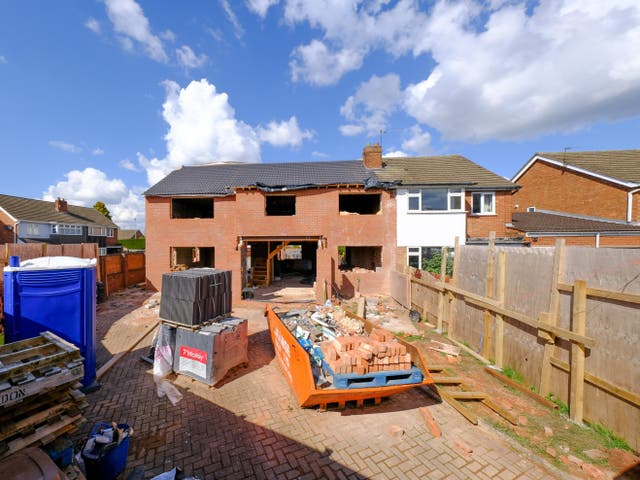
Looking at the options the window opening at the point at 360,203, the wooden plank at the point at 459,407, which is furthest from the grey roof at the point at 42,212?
the wooden plank at the point at 459,407

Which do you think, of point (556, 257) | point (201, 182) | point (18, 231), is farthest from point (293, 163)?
point (18, 231)

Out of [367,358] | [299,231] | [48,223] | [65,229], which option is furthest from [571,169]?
[65,229]

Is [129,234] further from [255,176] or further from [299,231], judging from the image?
[299,231]

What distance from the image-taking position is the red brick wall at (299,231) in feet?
49.3

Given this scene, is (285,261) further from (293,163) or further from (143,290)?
(143,290)

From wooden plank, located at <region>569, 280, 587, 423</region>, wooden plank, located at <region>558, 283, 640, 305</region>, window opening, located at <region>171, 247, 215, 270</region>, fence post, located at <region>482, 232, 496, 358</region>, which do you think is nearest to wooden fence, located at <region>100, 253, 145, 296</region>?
window opening, located at <region>171, 247, 215, 270</region>

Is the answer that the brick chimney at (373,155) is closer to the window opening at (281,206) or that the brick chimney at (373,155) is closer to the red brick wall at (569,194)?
the window opening at (281,206)

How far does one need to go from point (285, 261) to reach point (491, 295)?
2057 centimetres

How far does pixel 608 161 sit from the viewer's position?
69.3 feet

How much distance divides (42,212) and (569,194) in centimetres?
5504

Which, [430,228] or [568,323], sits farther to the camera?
[430,228]

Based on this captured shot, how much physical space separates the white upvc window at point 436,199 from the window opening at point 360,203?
270 centimetres

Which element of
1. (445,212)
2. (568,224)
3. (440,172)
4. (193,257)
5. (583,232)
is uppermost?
(440,172)

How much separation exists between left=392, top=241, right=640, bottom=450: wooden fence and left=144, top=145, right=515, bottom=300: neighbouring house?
792cm
